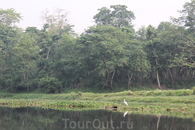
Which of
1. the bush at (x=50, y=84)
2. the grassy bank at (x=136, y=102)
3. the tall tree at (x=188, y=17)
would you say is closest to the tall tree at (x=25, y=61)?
the bush at (x=50, y=84)

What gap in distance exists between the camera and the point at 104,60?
3756cm

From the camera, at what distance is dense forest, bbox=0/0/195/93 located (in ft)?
122

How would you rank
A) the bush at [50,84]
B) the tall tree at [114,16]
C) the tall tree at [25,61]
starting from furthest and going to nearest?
1. the tall tree at [114,16]
2. the tall tree at [25,61]
3. the bush at [50,84]

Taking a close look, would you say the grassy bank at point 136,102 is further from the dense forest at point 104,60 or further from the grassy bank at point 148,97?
the dense forest at point 104,60

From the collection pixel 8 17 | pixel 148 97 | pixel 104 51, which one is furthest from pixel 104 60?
pixel 8 17

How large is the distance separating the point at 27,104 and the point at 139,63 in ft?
55.3

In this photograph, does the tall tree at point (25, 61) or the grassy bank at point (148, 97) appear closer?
the grassy bank at point (148, 97)

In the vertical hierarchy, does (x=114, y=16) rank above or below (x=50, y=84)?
above

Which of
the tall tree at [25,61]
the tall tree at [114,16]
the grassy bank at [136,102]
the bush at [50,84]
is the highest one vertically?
the tall tree at [114,16]

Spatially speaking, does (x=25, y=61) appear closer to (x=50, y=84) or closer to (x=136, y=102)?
(x=50, y=84)

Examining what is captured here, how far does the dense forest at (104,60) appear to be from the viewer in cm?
3728

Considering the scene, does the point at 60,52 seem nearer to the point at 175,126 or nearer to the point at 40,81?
the point at 40,81

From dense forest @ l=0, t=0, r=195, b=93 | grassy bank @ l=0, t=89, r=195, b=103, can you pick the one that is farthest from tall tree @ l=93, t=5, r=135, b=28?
grassy bank @ l=0, t=89, r=195, b=103

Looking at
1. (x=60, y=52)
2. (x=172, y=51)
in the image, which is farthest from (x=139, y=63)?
(x=60, y=52)
